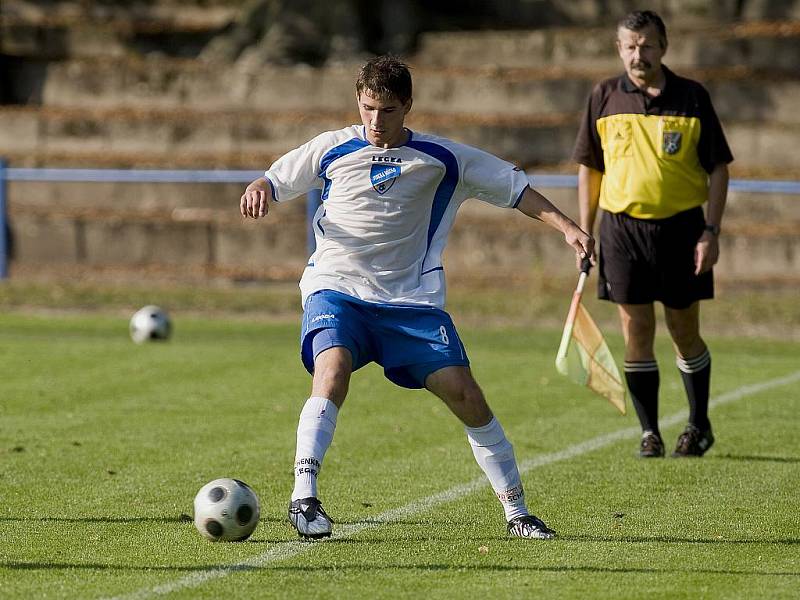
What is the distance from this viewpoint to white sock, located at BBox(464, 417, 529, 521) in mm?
6402

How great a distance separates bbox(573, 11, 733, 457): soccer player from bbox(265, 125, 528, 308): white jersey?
6.62 feet

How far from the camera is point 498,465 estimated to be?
6.41 m

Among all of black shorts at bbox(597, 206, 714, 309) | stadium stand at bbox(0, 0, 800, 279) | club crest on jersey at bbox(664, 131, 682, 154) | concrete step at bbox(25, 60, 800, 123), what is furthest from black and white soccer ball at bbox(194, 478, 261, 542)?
concrete step at bbox(25, 60, 800, 123)

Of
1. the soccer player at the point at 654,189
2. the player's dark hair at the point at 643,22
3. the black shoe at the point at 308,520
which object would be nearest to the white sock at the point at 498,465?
the black shoe at the point at 308,520

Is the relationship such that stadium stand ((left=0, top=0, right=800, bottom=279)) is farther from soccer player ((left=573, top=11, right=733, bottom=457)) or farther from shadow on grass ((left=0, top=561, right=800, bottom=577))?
shadow on grass ((left=0, top=561, right=800, bottom=577))

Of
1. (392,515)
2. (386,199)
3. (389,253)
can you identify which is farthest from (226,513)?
(386,199)

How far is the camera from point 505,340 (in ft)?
50.8

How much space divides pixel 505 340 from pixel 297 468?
9454mm

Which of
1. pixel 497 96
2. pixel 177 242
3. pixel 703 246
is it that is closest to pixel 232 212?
pixel 177 242

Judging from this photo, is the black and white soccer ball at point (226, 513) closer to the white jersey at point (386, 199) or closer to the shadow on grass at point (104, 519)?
the shadow on grass at point (104, 519)

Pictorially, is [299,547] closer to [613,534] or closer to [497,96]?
[613,534]

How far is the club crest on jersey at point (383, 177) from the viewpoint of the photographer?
6.45 meters

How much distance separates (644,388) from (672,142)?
1.37 meters

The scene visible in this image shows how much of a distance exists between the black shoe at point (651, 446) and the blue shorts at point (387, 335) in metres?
2.60
